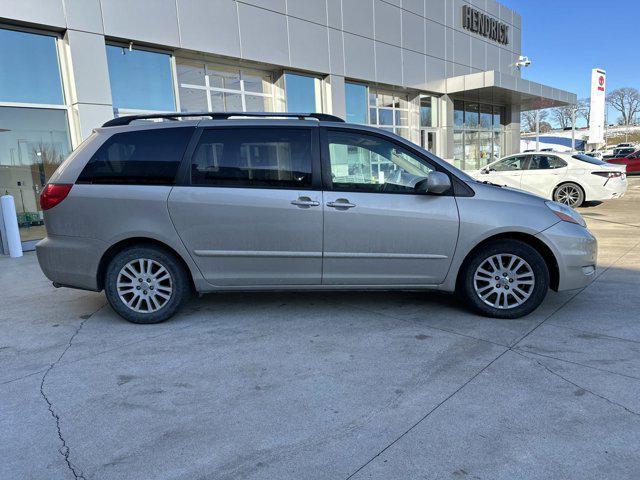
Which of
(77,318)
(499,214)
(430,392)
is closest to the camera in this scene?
(430,392)

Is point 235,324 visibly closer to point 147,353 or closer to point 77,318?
point 147,353

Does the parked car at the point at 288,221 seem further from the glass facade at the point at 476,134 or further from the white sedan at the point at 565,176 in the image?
the glass facade at the point at 476,134

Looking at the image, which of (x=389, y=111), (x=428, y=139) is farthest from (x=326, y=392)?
(x=428, y=139)

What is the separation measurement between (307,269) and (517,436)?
2.29m

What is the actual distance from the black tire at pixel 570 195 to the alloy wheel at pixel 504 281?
30.0ft

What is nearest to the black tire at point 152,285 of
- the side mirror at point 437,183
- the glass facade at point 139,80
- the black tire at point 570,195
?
the side mirror at point 437,183

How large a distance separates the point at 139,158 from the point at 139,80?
24.0 feet

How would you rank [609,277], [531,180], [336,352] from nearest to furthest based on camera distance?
[336,352]
[609,277]
[531,180]

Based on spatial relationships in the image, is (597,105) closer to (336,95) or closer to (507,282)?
(336,95)

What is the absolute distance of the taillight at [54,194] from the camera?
4304 mm

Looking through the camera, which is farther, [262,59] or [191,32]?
[262,59]

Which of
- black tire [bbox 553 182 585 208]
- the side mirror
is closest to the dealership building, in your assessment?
black tire [bbox 553 182 585 208]

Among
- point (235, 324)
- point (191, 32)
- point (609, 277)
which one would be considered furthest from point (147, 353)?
point (191, 32)

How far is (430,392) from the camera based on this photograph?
3031 millimetres
